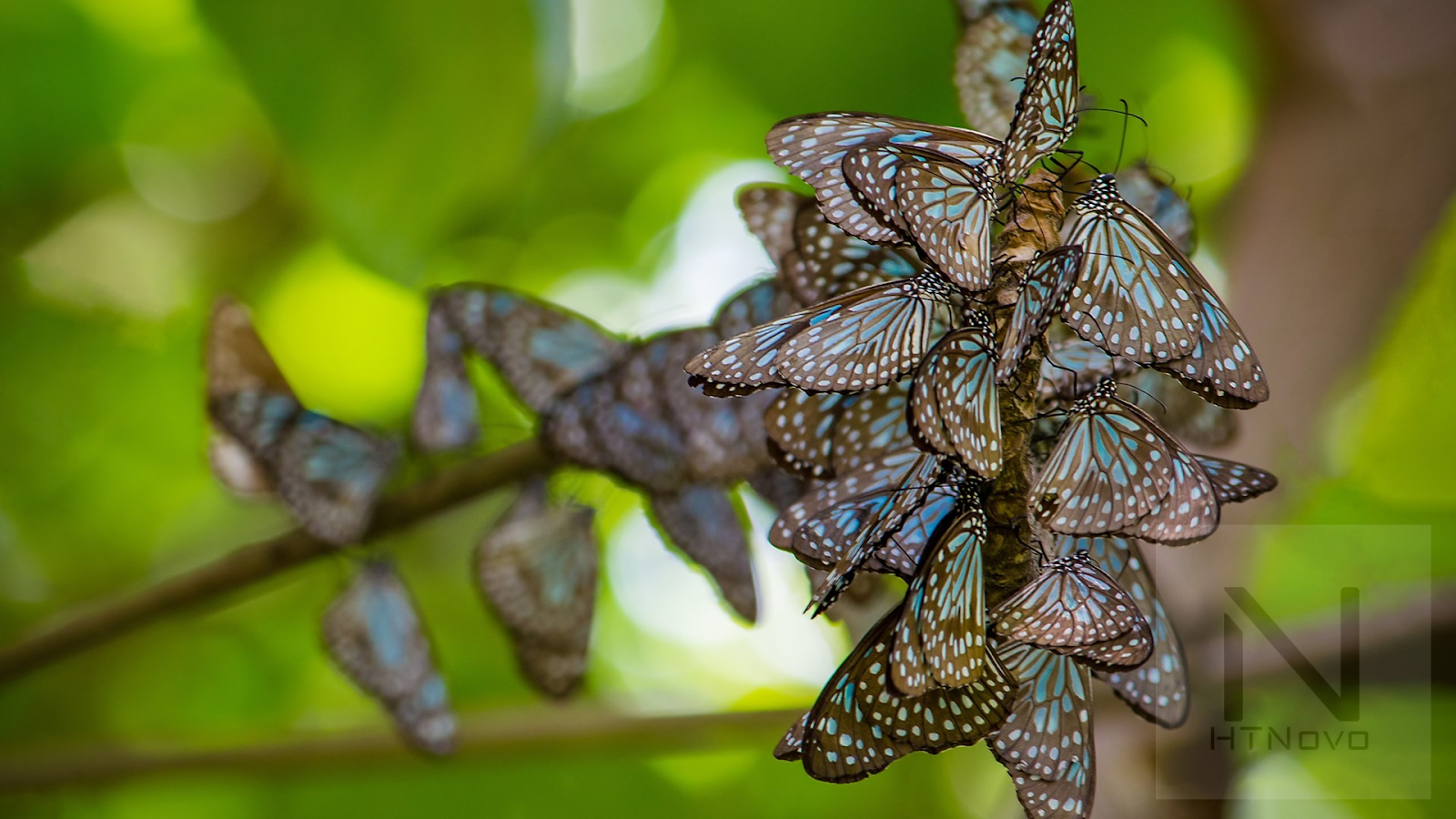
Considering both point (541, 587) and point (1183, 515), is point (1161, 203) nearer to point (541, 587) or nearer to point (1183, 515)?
point (1183, 515)

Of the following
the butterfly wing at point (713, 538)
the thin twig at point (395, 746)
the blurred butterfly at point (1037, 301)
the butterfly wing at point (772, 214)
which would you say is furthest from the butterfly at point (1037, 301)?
the thin twig at point (395, 746)

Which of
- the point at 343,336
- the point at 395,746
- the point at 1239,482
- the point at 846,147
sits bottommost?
the point at 395,746

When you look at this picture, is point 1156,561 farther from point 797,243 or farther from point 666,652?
point 666,652

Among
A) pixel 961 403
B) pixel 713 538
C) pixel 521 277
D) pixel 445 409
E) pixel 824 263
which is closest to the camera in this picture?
pixel 961 403

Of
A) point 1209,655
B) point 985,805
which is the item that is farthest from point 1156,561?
point 985,805

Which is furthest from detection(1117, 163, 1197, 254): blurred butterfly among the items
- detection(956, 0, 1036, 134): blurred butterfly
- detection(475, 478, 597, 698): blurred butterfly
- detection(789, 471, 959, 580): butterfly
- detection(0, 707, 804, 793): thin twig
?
detection(0, 707, 804, 793): thin twig

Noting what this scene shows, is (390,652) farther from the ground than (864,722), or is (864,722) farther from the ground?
(864,722)

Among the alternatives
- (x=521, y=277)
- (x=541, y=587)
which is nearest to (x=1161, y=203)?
(x=541, y=587)
